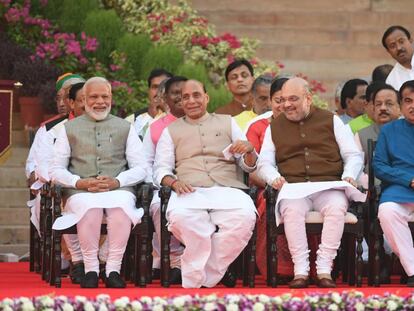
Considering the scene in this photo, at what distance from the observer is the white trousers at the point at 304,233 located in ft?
38.7

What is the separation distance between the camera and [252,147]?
12117 millimetres

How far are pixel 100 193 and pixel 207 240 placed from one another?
927 millimetres

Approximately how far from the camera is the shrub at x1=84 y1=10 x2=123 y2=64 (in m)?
18.9

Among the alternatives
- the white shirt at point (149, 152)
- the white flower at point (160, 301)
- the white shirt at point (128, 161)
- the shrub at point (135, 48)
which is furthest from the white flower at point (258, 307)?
the shrub at point (135, 48)

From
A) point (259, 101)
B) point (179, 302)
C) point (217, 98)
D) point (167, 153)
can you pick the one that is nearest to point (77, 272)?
point (167, 153)

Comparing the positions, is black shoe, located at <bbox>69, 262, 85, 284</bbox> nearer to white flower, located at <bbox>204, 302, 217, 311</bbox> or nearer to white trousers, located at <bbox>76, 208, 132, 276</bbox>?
white trousers, located at <bbox>76, 208, 132, 276</bbox>

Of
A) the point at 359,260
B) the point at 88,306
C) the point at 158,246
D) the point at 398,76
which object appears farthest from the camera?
the point at 398,76

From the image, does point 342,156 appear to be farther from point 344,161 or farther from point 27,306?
point 27,306

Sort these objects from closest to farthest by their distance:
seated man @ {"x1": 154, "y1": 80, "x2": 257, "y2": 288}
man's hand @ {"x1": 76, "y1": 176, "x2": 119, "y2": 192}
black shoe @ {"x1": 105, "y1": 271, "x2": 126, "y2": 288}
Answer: black shoe @ {"x1": 105, "y1": 271, "x2": 126, "y2": 288}, seated man @ {"x1": 154, "y1": 80, "x2": 257, "y2": 288}, man's hand @ {"x1": 76, "y1": 176, "x2": 119, "y2": 192}

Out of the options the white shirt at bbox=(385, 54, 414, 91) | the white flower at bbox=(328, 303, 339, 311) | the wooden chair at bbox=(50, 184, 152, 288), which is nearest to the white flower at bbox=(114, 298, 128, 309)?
the white flower at bbox=(328, 303, 339, 311)

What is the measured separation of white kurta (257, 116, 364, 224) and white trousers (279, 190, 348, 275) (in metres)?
0.13

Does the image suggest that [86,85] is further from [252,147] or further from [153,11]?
[153,11]

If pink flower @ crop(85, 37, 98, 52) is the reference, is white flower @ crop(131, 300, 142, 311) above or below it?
below

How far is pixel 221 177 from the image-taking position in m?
12.3
